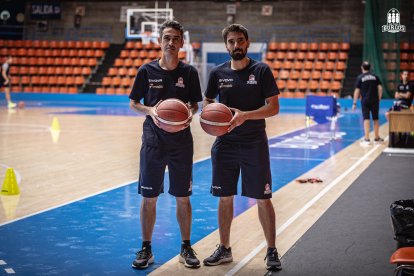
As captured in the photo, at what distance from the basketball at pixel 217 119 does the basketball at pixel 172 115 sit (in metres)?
0.17

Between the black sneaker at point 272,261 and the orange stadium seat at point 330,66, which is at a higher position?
the orange stadium seat at point 330,66

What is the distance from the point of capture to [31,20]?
36406 mm

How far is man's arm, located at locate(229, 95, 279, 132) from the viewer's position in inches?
203

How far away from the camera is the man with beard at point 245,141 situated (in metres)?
5.33

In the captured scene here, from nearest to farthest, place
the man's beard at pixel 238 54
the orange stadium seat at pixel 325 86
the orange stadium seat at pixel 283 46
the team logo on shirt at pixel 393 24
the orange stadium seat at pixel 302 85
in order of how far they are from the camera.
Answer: the man's beard at pixel 238 54 → the team logo on shirt at pixel 393 24 → the orange stadium seat at pixel 325 86 → the orange stadium seat at pixel 302 85 → the orange stadium seat at pixel 283 46

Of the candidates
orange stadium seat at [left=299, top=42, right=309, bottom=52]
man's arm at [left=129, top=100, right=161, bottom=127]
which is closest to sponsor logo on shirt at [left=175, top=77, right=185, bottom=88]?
man's arm at [left=129, top=100, right=161, bottom=127]

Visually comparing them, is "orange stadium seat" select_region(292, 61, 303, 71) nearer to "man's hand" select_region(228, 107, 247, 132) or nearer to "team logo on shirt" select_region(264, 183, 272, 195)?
"team logo on shirt" select_region(264, 183, 272, 195)

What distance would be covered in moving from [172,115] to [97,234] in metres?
1.92

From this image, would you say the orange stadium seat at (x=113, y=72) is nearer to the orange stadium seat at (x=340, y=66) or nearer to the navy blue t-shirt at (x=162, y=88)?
the orange stadium seat at (x=340, y=66)

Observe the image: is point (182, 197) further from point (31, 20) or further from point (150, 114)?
point (31, 20)

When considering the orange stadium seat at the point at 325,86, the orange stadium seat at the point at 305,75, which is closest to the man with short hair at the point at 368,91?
the orange stadium seat at the point at 325,86

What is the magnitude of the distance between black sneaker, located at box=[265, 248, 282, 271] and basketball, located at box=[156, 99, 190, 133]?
1200 mm

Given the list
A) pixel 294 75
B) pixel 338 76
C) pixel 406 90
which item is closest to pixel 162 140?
pixel 406 90

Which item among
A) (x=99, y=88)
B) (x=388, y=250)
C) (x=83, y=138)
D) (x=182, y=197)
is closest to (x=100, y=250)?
(x=182, y=197)
